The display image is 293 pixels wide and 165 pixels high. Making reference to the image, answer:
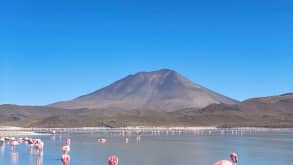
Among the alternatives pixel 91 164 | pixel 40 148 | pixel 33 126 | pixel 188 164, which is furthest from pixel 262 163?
pixel 33 126

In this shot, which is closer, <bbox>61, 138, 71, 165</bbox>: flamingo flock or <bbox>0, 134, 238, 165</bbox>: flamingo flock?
<bbox>0, 134, 238, 165</bbox>: flamingo flock

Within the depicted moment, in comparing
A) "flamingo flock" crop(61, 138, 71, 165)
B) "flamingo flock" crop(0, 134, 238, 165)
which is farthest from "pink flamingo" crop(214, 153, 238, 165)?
"flamingo flock" crop(61, 138, 71, 165)

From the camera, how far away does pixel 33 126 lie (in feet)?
421

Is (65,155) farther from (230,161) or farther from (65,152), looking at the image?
(230,161)

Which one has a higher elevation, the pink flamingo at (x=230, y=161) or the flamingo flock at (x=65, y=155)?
the pink flamingo at (x=230, y=161)

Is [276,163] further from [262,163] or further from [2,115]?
[2,115]

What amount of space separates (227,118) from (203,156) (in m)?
122

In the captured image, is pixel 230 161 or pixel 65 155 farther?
pixel 65 155

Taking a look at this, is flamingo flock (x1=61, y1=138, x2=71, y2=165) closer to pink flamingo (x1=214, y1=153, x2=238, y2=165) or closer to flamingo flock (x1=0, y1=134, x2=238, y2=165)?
flamingo flock (x1=0, y1=134, x2=238, y2=165)

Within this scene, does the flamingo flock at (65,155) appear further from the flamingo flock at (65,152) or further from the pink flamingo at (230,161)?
the pink flamingo at (230,161)

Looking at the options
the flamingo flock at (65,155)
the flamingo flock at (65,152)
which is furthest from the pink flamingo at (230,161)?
the flamingo flock at (65,155)

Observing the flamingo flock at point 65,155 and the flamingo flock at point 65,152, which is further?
the flamingo flock at point 65,155

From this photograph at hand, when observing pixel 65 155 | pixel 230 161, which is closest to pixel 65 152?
pixel 65 155

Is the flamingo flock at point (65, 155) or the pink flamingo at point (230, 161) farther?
the flamingo flock at point (65, 155)
